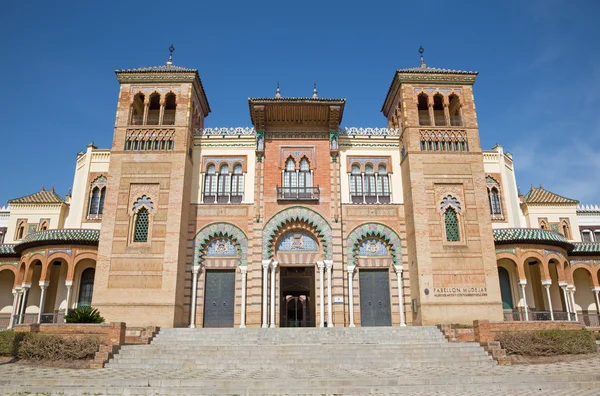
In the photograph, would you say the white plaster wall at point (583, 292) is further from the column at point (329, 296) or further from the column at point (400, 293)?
the column at point (329, 296)

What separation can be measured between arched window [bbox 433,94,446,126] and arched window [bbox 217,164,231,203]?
9.43 metres

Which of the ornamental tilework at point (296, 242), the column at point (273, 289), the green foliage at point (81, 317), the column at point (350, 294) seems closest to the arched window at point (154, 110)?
the ornamental tilework at point (296, 242)

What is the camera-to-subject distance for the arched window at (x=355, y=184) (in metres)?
20.1

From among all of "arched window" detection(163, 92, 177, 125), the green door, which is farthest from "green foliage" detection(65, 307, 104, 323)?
"arched window" detection(163, 92, 177, 125)

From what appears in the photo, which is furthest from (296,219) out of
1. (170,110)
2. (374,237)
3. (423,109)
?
(423,109)

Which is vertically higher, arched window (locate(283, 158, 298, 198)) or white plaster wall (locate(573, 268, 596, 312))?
arched window (locate(283, 158, 298, 198))

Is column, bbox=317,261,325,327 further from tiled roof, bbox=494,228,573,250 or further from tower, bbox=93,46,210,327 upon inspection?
tiled roof, bbox=494,228,573,250

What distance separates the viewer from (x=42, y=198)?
2567 cm

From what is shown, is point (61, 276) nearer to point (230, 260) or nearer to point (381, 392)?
point (230, 260)

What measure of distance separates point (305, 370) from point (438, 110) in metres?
14.4

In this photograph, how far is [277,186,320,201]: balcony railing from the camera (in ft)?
64.0

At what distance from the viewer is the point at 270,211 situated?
19.5m

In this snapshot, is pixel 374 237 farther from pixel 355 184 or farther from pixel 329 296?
pixel 329 296

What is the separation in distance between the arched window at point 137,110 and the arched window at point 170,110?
1017 mm
